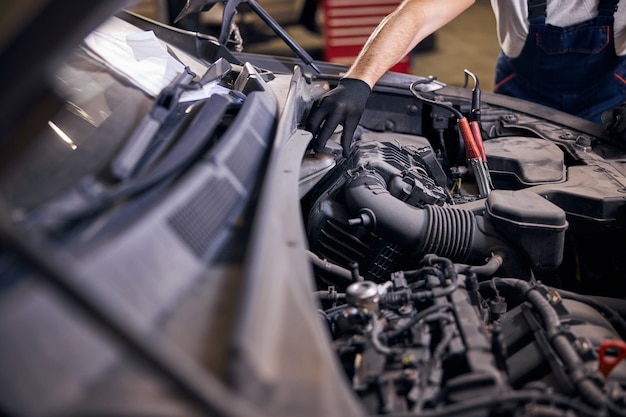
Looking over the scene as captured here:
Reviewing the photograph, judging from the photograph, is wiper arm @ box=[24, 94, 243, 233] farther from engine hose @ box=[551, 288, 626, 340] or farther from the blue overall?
the blue overall

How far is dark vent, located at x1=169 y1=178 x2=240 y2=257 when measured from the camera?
108 cm

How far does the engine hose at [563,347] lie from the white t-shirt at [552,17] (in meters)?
1.54

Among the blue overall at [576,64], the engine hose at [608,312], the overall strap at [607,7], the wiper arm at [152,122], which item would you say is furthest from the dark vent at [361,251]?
the overall strap at [607,7]

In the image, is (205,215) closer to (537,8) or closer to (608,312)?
(608,312)

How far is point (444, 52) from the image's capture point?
21.9ft

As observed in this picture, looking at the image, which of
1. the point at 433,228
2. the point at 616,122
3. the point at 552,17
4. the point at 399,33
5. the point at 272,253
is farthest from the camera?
the point at 552,17

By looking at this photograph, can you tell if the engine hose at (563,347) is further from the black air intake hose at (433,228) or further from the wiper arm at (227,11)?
the wiper arm at (227,11)

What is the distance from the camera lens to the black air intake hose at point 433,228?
1721mm

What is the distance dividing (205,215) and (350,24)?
15.5 ft

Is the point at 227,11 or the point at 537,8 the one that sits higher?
the point at 227,11

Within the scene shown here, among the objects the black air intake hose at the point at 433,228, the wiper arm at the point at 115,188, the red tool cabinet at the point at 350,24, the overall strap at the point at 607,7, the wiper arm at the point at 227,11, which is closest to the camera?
the wiper arm at the point at 115,188

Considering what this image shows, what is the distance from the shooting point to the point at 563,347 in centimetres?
131

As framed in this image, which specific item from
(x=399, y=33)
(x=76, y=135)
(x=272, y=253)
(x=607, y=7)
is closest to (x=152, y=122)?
(x=76, y=135)

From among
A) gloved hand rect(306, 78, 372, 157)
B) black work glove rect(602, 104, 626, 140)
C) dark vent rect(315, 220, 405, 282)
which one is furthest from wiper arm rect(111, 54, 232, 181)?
black work glove rect(602, 104, 626, 140)
